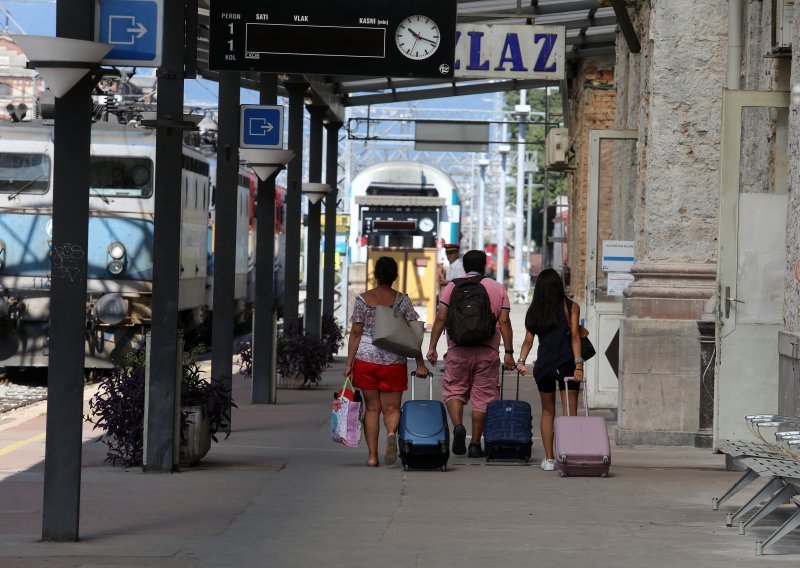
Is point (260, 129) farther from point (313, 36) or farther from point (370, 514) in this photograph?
point (370, 514)

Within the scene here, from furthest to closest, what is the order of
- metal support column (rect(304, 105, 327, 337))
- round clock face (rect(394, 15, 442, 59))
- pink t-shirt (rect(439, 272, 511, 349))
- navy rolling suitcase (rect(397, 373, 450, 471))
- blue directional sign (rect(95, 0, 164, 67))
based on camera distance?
metal support column (rect(304, 105, 327, 337)) → round clock face (rect(394, 15, 442, 59)) → pink t-shirt (rect(439, 272, 511, 349)) → navy rolling suitcase (rect(397, 373, 450, 471)) → blue directional sign (rect(95, 0, 164, 67))

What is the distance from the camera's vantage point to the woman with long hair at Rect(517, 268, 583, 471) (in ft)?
40.8

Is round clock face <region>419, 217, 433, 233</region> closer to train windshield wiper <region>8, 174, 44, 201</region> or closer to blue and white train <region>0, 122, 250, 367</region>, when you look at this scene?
blue and white train <region>0, 122, 250, 367</region>

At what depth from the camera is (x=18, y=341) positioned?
2108cm

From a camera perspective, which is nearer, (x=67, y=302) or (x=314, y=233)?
(x=67, y=302)

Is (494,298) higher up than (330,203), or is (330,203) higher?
(330,203)

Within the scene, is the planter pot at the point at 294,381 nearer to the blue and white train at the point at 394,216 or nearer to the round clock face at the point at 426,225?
the blue and white train at the point at 394,216

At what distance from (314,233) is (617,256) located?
8.98m

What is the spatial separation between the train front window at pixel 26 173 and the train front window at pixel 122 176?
0.65 m

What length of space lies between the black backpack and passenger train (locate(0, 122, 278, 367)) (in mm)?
9081

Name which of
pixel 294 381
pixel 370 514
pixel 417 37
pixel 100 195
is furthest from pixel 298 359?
pixel 370 514

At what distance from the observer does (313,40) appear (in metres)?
15.0

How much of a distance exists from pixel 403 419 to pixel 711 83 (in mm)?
4243

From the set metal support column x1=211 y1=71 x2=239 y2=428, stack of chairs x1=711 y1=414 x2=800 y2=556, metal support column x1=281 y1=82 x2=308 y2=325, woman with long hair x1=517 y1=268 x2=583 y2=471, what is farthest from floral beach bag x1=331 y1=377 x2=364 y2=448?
metal support column x1=281 y1=82 x2=308 y2=325
